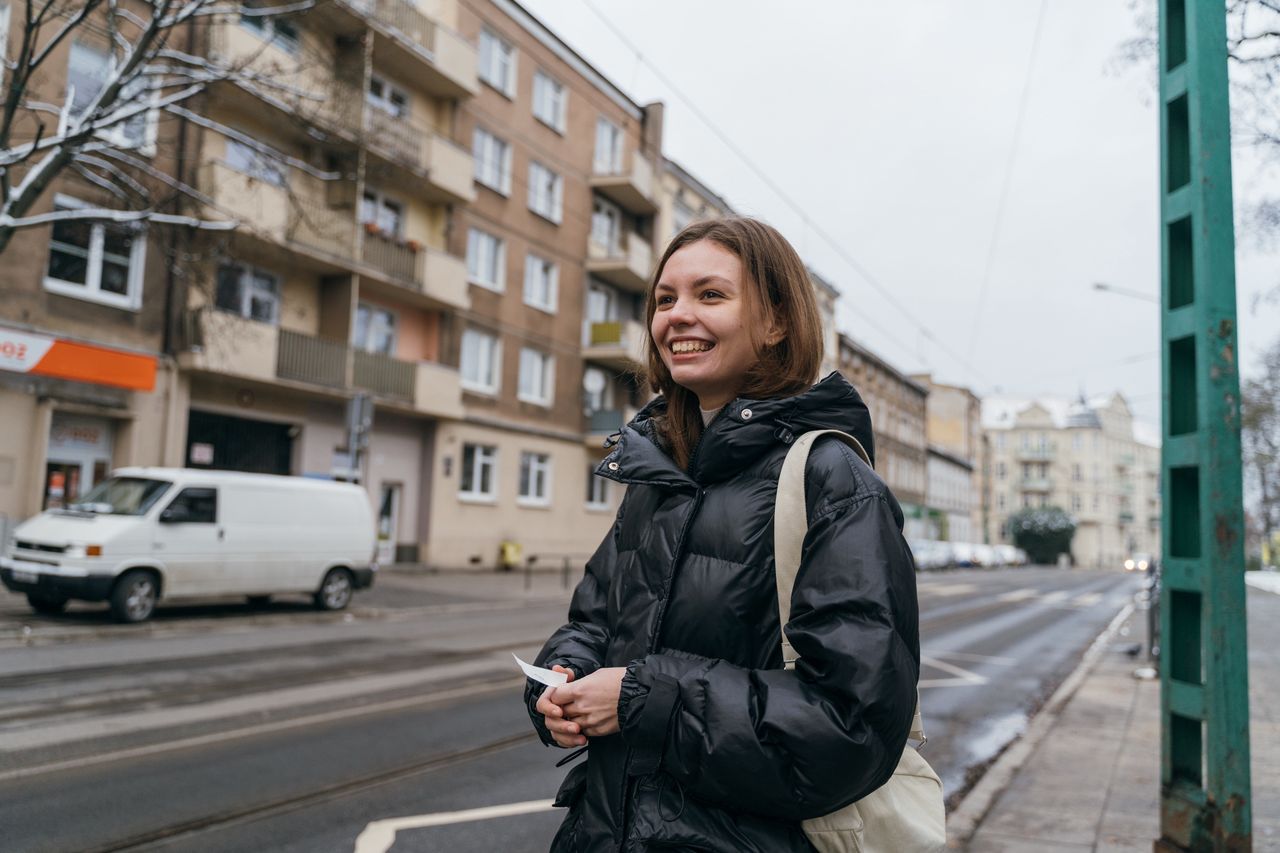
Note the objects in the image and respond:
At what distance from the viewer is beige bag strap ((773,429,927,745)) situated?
164cm

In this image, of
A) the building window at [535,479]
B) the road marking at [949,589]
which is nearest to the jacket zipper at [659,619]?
the building window at [535,479]

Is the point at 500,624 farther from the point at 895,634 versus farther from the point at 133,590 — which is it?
the point at 895,634

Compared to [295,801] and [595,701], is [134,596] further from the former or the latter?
[595,701]

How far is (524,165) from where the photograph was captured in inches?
1095

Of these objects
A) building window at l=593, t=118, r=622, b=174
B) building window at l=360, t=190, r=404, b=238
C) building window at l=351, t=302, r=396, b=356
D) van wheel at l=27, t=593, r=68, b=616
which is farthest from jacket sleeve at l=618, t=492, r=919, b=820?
building window at l=593, t=118, r=622, b=174

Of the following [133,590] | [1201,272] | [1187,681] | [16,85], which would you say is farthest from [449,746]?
[16,85]

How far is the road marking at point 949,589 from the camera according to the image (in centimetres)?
2841

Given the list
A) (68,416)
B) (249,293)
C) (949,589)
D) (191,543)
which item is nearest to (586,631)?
(191,543)

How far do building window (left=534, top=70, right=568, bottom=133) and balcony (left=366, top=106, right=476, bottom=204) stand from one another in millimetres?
4753

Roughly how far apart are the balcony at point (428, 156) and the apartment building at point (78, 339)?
15.9 ft

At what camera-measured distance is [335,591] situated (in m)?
15.1

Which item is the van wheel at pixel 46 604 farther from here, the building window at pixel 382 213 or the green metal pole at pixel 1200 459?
the green metal pole at pixel 1200 459

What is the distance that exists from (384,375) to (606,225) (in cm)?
1249

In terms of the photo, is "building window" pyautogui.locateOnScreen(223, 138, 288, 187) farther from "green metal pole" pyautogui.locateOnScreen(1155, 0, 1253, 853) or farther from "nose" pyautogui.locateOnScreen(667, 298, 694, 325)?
"nose" pyautogui.locateOnScreen(667, 298, 694, 325)
